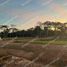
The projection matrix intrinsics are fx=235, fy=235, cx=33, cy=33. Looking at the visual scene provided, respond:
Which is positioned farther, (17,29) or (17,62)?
(17,29)

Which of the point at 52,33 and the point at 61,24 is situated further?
the point at 61,24

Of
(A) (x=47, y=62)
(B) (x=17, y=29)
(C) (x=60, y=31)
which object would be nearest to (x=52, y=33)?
(C) (x=60, y=31)

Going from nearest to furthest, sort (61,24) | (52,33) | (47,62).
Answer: (47,62)
(52,33)
(61,24)

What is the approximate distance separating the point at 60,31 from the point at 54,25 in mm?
3359

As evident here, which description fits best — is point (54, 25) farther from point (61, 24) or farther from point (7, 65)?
point (7, 65)

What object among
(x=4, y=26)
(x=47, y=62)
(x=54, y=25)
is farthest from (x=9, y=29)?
(x=47, y=62)

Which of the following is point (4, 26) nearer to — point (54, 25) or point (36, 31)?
point (36, 31)

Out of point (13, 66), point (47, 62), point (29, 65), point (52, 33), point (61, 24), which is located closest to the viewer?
point (13, 66)

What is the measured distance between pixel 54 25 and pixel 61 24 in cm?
198

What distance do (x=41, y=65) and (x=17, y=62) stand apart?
4.22 ft

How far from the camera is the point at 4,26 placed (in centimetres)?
6494

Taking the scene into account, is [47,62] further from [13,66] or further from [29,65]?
[13,66]

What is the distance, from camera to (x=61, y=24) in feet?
208

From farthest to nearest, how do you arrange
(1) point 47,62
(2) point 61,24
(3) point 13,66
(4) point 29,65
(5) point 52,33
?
(2) point 61,24 < (5) point 52,33 < (1) point 47,62 < (4) point 29,65 < (3) point 13,66
